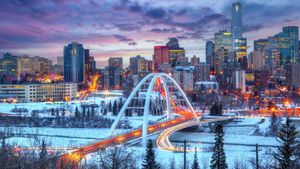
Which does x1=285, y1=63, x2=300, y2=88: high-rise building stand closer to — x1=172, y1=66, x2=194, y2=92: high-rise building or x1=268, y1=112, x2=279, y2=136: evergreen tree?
x1=172, y1=66, x2=194, y2=92: high-rise building

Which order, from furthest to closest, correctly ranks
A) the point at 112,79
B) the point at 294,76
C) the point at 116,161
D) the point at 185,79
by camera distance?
the point at 112,79
the point at 294,76
the point at 185,79
the point at 116,161

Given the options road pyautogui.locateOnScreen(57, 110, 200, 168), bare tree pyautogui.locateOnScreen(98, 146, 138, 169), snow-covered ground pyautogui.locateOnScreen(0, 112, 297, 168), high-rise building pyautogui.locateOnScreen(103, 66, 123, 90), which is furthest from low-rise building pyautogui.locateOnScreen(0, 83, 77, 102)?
bare tree pyautogui.locateOnScreen(98, 146, 138, 169)

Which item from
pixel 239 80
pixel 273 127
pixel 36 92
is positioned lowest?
pixel 273 127

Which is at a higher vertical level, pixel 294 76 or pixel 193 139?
pixel 294 76

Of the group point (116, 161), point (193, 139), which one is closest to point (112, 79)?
point (193, 139)

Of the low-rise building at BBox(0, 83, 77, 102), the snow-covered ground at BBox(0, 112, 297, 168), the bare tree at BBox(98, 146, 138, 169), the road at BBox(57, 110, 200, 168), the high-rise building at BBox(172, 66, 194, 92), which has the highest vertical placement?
the high-rise building at BBox(172, 66, 194, 92)

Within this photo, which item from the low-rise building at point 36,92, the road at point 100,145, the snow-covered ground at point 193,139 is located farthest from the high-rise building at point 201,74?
the road at point 100,145

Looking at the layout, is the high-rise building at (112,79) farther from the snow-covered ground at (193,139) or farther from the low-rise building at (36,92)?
the snow-covered ground at (193,139)

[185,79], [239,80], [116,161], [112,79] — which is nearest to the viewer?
[116,161]

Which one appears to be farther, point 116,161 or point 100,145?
point 100,145

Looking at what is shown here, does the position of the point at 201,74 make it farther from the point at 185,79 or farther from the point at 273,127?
the point at 273,127

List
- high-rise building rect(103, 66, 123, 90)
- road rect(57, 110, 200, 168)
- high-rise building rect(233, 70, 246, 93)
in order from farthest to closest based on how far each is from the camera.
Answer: high-rise building rect(103, 66, 123, 90) → high-rise building rect(233, 70, 246, 93) → road rect(57, 110, 200, 168)

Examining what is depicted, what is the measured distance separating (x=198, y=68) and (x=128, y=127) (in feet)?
320

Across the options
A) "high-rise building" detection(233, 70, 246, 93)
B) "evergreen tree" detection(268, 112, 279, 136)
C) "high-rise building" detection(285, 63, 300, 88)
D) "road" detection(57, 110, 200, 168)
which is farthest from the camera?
"high-rise building" detection(285, 63, 300, 88)
